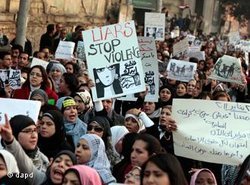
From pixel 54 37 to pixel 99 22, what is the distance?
31.8 feet

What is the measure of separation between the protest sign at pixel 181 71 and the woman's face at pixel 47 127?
5874 mm

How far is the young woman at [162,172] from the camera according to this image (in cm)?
437

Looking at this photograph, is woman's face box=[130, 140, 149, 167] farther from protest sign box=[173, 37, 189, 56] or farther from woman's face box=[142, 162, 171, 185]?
protest sign box=[173, 37, 189, 56]

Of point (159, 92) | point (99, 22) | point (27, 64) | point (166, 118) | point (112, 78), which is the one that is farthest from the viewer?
point (99, 22)

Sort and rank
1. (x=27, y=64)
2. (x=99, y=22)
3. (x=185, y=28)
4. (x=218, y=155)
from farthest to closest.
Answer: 1. (x=185, y=28)
2. (x=99, y=22)
3. (x=27, y=64)
4. (x=218, y=155)

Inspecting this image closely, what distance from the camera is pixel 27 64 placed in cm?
1116

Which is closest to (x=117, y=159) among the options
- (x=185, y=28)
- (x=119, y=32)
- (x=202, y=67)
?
(x=119, y=32)

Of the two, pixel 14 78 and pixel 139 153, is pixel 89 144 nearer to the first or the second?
pixel 139 153

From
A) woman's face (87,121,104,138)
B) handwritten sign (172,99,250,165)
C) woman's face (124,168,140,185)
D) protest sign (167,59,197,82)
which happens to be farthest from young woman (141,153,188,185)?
protest sign (167,59,197,82)

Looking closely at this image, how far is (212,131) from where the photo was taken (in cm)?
655

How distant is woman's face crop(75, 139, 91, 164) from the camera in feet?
19.2

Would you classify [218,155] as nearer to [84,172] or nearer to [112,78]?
[84,172]

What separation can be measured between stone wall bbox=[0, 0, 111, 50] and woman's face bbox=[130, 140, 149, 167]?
13263mm

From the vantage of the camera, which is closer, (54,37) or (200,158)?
(200,158)
